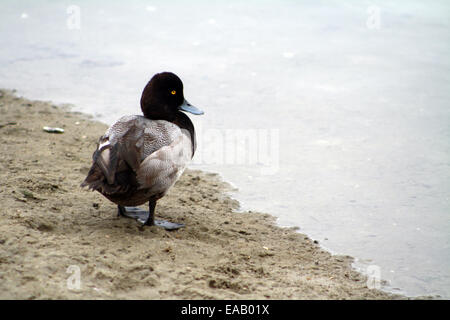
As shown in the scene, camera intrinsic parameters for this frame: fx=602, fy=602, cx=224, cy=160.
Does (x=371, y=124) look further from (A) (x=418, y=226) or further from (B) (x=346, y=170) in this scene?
(A) (x=418, y=226)

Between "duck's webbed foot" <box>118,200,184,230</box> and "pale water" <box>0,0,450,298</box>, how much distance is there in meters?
0.91

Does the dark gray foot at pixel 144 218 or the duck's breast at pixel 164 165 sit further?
the dark gray foot at pixel 144 218

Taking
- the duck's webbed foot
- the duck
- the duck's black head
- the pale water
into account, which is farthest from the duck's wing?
the pale water

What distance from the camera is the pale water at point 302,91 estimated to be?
193 inches

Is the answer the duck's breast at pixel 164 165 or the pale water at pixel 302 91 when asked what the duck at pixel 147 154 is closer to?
the duck's breast at pixel 164 165

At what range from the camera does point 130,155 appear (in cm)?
402

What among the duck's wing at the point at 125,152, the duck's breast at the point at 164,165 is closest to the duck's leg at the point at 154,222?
the duck's breast at the point at 164,165

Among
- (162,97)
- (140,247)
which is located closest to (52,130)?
(162,97)

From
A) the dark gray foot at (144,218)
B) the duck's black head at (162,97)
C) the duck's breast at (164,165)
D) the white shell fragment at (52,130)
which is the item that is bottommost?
the dark gray foot at (144,218)

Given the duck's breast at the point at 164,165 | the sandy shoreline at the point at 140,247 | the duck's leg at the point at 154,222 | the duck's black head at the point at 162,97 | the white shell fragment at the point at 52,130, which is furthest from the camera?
the white shell fragment at the point at 52,130

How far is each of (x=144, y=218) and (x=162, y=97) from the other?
94cm

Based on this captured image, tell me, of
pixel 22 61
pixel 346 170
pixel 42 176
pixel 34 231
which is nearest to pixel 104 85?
pixel 22 61

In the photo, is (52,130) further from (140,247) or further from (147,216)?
(140,247)

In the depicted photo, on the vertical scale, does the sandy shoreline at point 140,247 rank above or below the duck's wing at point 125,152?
below
